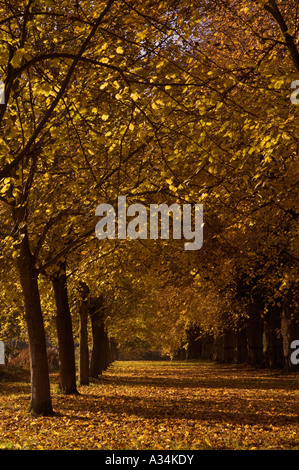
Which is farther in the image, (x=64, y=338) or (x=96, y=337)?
(x=96, y=337)

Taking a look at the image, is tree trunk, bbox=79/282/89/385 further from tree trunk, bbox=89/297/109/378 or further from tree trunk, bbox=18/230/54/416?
tree trunk, bbox=18/230/54/416

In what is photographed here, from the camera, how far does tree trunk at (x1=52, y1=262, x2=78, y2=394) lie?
1803cm

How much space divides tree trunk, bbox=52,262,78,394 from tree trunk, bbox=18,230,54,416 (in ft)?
15.2

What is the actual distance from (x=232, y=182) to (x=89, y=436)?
269 inches

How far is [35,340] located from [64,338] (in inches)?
200

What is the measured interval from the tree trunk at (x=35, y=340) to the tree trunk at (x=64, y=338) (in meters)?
4.63

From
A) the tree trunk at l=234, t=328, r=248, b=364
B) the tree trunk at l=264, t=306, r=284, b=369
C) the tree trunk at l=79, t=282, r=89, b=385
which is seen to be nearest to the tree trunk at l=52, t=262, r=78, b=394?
the tree trunk at l=79, t=282, r=89, b=385

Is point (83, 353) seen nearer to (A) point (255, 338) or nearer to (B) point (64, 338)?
(B) point (64, 338)

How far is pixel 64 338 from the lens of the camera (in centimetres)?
1803

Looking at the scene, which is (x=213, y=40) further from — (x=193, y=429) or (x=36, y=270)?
(x=193, y=429)

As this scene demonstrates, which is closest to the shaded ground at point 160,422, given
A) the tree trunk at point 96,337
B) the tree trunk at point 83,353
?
the tree trunk at point 83,353

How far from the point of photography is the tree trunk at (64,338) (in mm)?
18031

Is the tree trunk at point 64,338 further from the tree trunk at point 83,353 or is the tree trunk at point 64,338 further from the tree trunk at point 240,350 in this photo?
the tree trunk at point 240,350

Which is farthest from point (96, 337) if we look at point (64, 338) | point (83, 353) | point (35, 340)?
point (35, 340)
